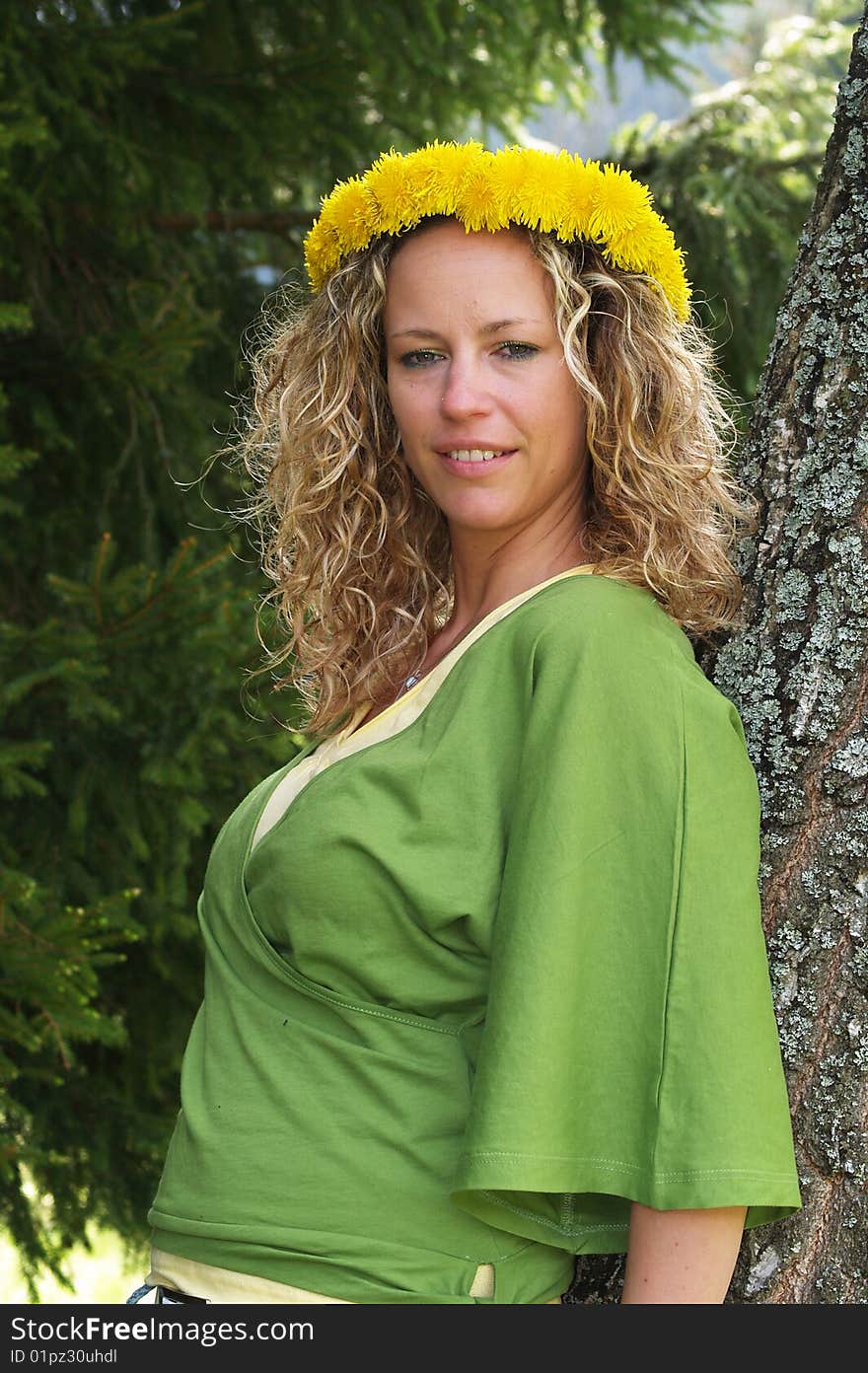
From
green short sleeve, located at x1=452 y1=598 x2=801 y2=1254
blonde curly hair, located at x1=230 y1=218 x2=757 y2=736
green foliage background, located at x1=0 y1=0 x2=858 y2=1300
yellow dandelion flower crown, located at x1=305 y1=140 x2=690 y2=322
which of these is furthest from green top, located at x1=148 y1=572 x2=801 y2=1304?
green foliage background, located at x1=0 y1=0 x2=858 y2=1300

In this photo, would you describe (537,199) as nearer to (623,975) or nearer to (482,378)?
(482,378)

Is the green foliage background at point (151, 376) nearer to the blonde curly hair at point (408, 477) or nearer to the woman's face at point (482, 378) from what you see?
the blonde curly hair at point (408, 477)

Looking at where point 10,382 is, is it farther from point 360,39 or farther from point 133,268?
point 360,39

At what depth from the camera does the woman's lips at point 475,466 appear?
5.38 feet

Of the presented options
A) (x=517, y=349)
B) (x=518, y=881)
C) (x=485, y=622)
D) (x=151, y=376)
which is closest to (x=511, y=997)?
(x=518, y=881)

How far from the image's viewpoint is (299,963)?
150cm

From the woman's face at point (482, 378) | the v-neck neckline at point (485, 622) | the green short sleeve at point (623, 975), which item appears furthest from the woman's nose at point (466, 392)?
the green short sleeve at point (623, 975)

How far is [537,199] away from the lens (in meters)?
1.57

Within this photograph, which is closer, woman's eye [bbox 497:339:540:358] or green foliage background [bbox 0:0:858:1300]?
woman's eye [bbox 497:339:540:358]

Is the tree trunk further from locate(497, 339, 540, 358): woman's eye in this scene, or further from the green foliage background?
the green foliage background

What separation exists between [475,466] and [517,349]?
0.47 feet

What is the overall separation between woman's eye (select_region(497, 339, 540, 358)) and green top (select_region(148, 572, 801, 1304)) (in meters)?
0.28

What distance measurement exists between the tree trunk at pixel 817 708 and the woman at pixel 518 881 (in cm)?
8

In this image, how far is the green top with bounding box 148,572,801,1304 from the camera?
136 cm
